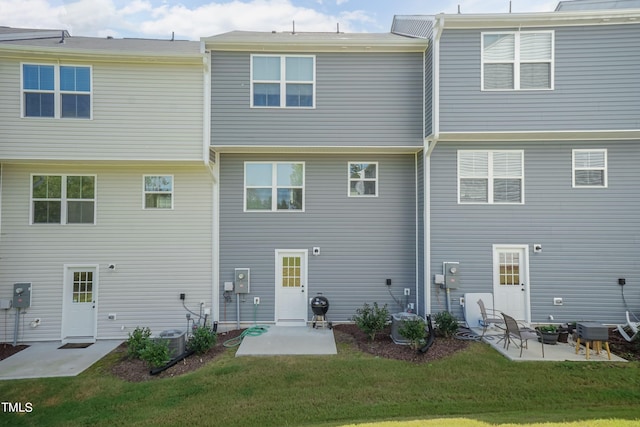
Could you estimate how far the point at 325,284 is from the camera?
8281 millimetres

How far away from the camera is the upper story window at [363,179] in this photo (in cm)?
838

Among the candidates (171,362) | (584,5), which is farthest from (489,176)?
(171,362)

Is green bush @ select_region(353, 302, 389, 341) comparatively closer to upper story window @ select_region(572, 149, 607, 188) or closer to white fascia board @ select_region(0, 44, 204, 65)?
upper story window @ select_region(572, 149, 607, 188)

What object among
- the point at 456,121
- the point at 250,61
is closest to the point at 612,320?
the point at 456,121

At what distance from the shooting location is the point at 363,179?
27.6ft

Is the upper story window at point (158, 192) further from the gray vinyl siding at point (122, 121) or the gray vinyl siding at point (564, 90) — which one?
the gray vinyl siding at point (564, 90)

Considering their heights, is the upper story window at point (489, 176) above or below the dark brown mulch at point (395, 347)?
above

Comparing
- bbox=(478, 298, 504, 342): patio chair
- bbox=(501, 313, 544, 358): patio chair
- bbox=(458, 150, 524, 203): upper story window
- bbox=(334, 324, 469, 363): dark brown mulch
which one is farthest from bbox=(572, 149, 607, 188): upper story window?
bbox=(334, 324, 469, 363): dark brown mulch

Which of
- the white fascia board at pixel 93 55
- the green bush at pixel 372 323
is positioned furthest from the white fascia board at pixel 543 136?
the white fascia board at pixel 93 55

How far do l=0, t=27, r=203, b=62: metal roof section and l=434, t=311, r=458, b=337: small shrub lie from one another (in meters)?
8.34

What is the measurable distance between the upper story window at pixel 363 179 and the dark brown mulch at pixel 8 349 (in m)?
8.79

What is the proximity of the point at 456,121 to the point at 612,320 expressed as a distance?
20.3ft

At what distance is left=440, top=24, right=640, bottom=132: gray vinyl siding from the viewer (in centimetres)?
720

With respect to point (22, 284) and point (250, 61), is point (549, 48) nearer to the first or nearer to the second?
point (250, 61)
